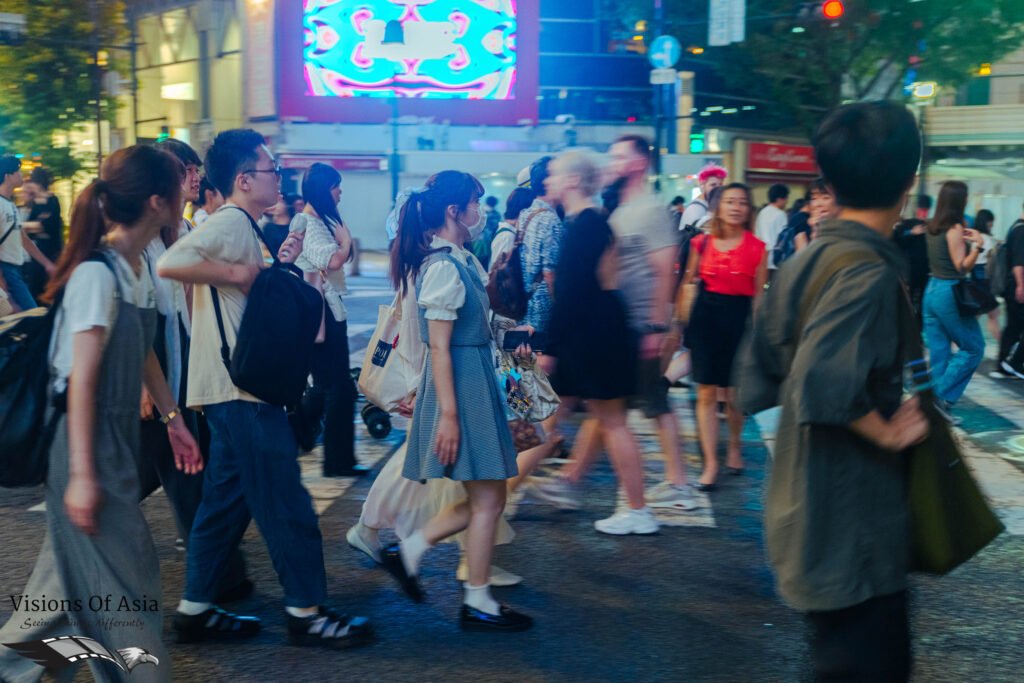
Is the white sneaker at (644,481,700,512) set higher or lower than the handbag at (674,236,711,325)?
lower

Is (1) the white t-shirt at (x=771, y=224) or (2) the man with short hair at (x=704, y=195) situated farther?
(1) the white t-shirt at (x=771, y=224)

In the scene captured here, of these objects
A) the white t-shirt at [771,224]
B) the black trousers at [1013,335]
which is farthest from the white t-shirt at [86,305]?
the white t-shirt at [771,224]

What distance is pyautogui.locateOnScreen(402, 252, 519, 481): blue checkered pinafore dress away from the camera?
171 inches

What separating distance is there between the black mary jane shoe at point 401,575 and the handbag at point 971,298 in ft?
18.5

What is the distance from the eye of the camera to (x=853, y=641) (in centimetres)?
251

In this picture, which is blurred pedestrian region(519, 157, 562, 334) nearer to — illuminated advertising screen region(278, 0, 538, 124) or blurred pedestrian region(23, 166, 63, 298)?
blurred pedestrian region(23, 166, 63, 298)

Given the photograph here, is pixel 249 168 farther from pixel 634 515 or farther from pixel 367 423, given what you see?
pixel 367 423

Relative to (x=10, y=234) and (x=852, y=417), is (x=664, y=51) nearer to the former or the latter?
(x=10, y=234)

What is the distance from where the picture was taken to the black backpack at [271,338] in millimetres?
3932

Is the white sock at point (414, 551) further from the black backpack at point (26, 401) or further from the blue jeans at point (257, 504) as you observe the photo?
the black backpack at point (26, 401)

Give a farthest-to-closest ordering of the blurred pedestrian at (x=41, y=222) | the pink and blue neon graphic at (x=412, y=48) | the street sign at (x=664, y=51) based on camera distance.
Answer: the pink and blue neon graphic at (x=412, y=48)
the street sign at (x=664, y=51)
the blurred pedestrian at (x=41, y=222)

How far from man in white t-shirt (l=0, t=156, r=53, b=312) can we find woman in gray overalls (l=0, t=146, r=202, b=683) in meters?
5.56

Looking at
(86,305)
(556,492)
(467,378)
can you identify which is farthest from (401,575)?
(86,305)

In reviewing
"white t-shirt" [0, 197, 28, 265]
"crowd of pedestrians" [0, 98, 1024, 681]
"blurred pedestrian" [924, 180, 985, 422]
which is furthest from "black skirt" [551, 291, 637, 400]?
"white t-shirt" [0, 197, 28, 265]
